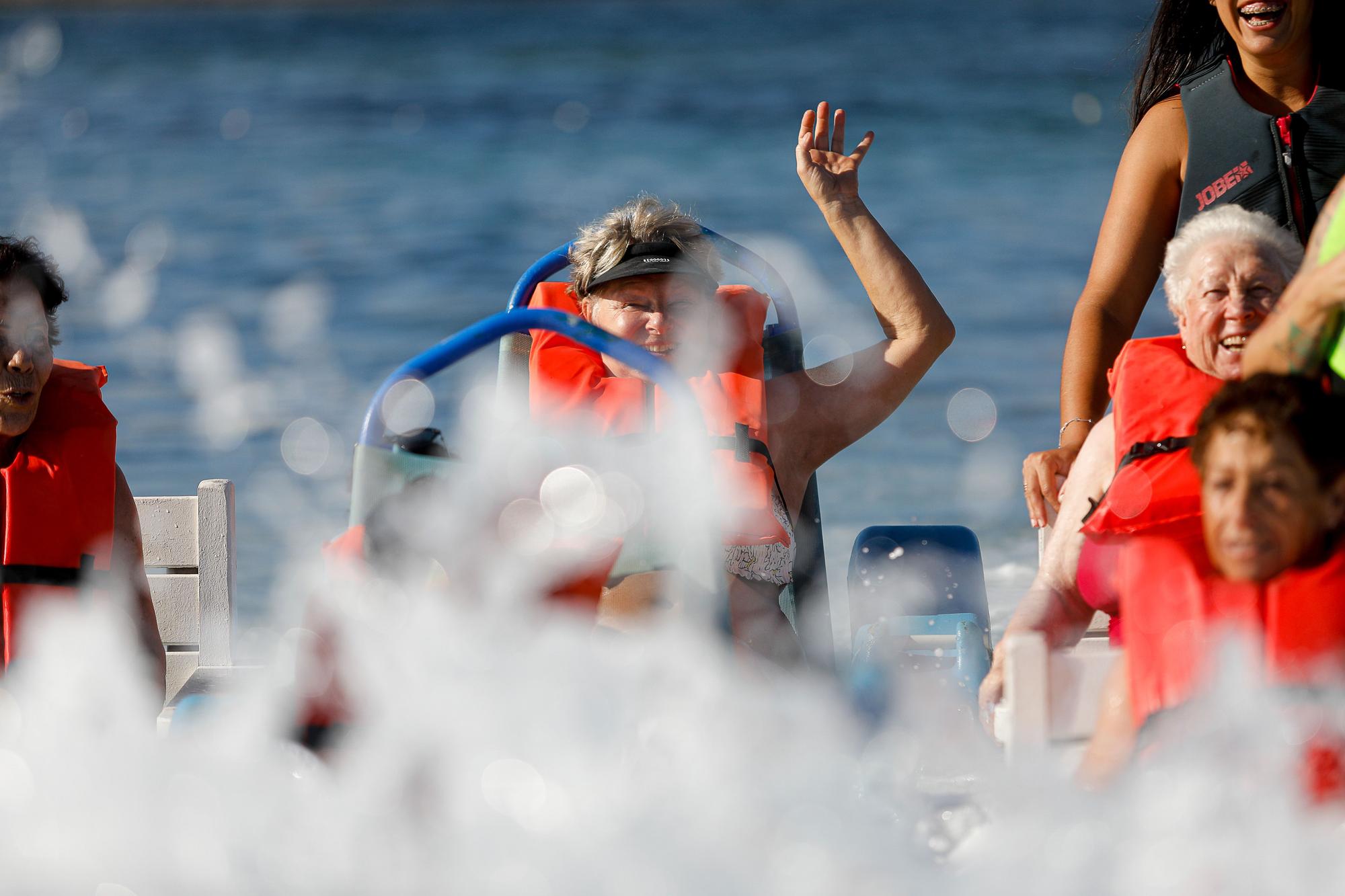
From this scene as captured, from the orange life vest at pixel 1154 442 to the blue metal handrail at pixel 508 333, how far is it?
75 centimetres

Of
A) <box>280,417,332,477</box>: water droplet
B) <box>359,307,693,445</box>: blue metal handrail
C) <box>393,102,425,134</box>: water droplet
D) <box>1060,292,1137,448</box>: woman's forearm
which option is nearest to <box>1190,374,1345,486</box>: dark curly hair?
<box>359,307,693,445</box>: blue metal handrail

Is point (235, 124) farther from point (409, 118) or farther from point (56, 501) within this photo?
point (56, 501)

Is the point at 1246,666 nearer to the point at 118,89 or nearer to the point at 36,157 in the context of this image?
the point at 36,157

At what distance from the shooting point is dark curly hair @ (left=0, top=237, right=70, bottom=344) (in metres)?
3.11

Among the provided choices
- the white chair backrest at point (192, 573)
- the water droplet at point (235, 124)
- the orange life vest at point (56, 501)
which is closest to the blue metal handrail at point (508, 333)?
the orange life vest at point (56, 501)

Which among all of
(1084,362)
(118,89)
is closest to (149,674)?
(1084,362)

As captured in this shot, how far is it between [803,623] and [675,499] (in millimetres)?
915

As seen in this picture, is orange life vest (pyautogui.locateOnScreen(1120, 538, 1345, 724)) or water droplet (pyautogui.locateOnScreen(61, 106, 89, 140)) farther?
water droplet (pyautogui.locateOnScreen(61, 106, 89, 140))

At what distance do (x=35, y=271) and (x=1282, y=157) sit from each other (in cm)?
265

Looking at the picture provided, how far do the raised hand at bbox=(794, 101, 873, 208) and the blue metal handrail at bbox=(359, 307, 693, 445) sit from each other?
2.77ft

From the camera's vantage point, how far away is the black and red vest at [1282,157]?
2.92 meters

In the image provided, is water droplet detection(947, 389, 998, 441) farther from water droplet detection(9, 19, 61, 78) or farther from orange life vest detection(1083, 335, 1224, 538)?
water droplet detection(9, 19, 61, 78)

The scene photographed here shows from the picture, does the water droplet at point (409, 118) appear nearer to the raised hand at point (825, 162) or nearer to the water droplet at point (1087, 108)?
the water droplet at point (1087, 108)

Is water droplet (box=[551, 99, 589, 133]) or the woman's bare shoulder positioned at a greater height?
water droplet (box=[551, 99, 589, 133])
